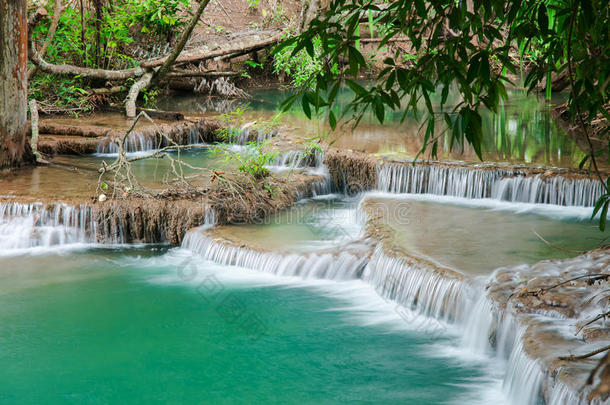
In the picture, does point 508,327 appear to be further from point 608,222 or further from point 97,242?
point 97,242

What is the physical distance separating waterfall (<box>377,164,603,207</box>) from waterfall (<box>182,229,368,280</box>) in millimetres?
1829

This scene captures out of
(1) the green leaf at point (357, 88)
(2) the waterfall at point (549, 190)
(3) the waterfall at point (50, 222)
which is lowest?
(3) the waterfall at point (50, 222)

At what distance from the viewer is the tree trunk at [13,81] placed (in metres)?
A: 9.52

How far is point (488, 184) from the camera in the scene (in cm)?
932

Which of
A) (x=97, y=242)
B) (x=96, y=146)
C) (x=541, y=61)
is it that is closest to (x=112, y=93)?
(x=96, y=146)

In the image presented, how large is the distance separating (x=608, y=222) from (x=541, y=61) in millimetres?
5753

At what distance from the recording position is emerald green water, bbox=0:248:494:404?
5402mm

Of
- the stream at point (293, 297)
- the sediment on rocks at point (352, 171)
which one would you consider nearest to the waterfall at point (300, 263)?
the stream at point (293, 297)

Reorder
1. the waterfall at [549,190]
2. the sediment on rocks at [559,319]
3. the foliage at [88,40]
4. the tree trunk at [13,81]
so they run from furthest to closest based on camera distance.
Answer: the foliage at [88,40], the tree trunk at [13,81], the waterfall at [549,190], the sediment on rocks at [559,319]

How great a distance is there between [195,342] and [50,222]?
3203 millimetres

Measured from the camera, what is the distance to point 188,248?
8289 millimetres

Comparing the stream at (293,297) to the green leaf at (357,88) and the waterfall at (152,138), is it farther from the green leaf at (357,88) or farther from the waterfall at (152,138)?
the green leaf at (357,88)

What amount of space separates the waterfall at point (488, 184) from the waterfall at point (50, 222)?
162 inches

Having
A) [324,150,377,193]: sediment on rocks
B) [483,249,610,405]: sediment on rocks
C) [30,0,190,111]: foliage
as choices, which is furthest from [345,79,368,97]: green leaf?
[30,0,190,111]: foliage
